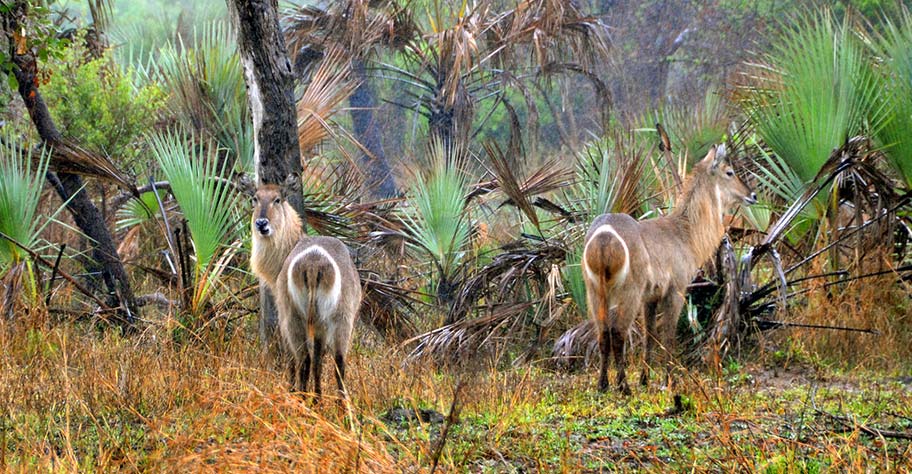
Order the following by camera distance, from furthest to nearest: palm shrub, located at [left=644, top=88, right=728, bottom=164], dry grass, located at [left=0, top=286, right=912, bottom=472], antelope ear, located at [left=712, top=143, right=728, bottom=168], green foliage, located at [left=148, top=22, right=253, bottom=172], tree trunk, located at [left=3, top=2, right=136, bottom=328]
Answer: palm shrub, located at [left=644, top=88, right=728, bottom=164]
green foliage, located at [left=148, top=22, right=253, bottom=172]
tree trunk, located at [left=3, top=2, right=136, bottom=328]
antelope ear, located at [left=712, top=143, right=728, bottom=168]
dry grass, located at [left=0, top=286, right=912, bottom=472]

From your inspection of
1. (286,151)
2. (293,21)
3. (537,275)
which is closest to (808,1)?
(293,21)

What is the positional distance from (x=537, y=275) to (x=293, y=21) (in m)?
7.11

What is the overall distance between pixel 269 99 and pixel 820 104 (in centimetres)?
378

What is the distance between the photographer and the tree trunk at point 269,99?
22.7ft

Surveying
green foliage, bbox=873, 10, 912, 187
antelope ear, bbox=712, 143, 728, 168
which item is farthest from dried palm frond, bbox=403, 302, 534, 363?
green foliage, bbox=873, 10, 912, 187

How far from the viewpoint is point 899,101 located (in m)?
6.95

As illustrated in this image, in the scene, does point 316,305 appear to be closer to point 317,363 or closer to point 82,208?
point 317,363

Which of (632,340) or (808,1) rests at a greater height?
(808,1)

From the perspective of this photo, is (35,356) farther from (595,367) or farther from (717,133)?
(717,133)

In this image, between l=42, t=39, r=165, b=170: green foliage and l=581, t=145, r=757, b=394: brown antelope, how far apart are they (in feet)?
18.9

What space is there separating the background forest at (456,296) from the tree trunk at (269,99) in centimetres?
23

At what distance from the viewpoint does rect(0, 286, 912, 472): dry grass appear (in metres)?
3.83

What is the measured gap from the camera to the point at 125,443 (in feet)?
14.2

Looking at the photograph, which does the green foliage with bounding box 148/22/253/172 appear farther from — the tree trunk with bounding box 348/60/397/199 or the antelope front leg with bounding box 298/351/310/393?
the tree trunk with bounding box 348/60/397/199
